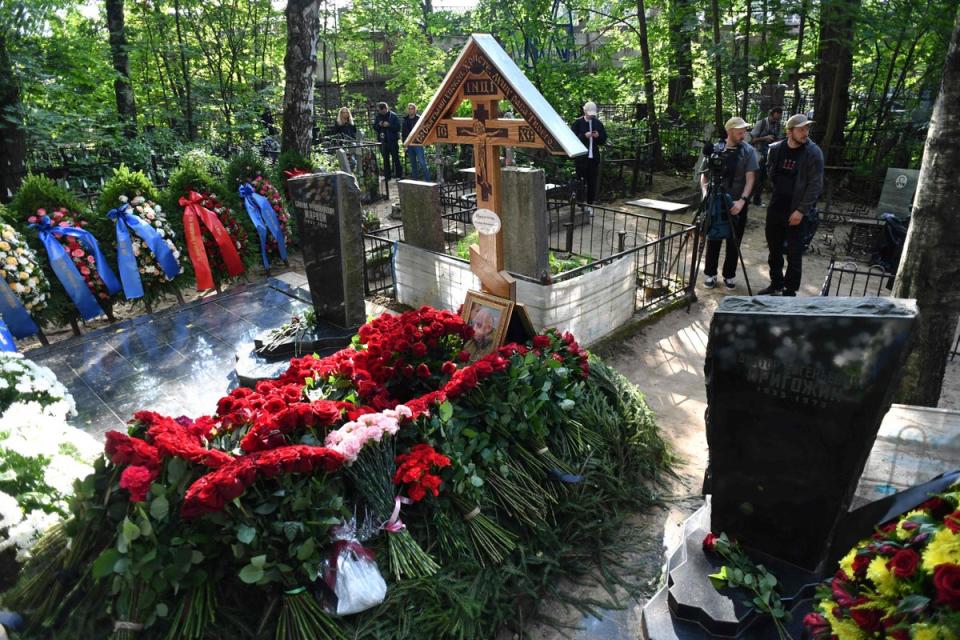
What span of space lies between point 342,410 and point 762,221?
32.0 ft

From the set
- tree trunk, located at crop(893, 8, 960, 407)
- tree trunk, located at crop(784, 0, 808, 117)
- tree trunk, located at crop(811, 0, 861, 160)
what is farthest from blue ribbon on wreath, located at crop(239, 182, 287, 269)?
tree trunk, located at crop(784, 0, 808, 117)

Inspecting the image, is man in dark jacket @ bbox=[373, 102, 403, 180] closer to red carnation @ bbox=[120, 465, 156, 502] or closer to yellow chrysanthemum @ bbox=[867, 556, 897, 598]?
red carnation @ bbox=[120, 465, 156, 502]

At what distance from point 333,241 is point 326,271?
12.5 inches

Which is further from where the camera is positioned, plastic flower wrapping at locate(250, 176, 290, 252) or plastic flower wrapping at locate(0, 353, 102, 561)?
plastic flower wrapping at locate(250, 176, 290, 252)

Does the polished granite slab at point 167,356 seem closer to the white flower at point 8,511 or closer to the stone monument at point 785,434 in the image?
the white flower at point 8,511

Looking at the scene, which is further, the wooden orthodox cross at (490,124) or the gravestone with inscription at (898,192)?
the gravestone with inscription at (898,192)

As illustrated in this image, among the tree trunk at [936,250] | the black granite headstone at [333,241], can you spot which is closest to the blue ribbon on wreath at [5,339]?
the black granite headstone at [333,241]

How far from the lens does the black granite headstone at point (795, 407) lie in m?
2.57

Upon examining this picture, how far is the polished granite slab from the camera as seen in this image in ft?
16.0

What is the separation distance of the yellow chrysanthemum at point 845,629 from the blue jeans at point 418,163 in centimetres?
1241

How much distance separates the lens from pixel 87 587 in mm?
2590

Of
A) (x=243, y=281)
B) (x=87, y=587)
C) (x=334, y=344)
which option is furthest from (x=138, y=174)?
(x=87, y=587)

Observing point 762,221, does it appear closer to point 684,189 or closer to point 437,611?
point 684,189

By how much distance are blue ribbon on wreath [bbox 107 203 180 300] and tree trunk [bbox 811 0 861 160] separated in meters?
10.9
